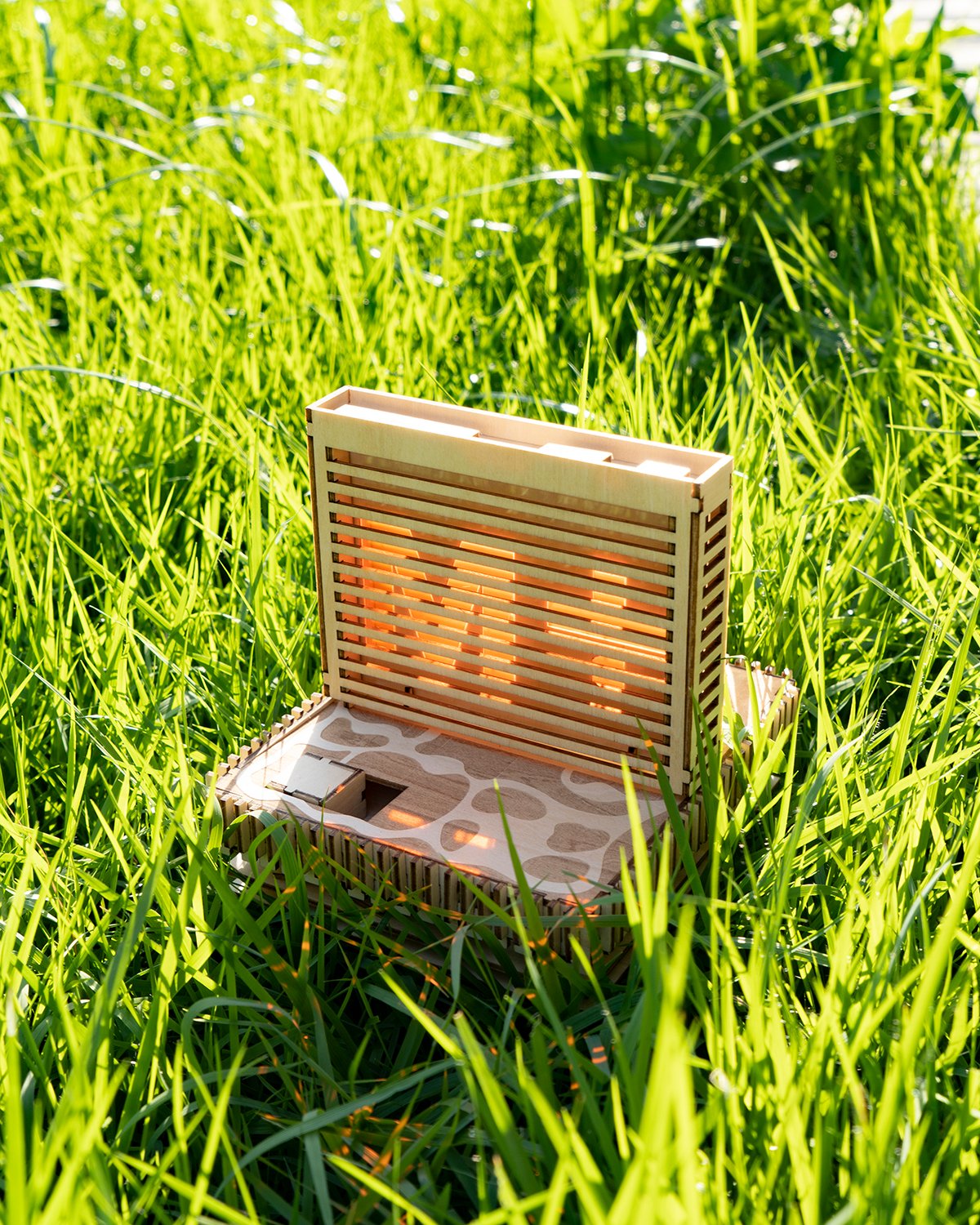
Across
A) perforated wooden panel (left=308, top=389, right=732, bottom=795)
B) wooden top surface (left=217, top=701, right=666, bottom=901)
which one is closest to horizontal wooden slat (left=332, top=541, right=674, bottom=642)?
perforated wooden panel (left=308, top=389, right=732, bottom=795)

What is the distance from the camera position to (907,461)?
185 cm

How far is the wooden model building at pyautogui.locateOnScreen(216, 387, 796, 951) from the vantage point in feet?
3.71

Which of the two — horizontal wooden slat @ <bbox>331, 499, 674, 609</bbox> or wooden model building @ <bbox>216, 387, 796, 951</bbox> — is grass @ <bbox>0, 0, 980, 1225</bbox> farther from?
horizontal wooden slat @ <bbox>331, 499, 674, 609</bbox>

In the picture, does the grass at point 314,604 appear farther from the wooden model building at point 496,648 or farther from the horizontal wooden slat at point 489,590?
the horizontal wooden slat at point 489,590

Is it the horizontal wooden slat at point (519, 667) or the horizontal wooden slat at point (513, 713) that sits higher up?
the horizontal wooden slat at point (519, 667)

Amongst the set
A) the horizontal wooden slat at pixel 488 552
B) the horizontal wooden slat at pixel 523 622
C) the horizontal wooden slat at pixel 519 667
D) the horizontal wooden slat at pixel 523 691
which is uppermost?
A: the horizontal wooden slat at pixel 488 552

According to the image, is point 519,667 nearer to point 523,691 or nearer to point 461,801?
point 523,691

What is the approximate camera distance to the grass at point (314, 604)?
94cm

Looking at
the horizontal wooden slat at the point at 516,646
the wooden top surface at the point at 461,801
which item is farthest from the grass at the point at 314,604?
the horizontal wooden slat at the point at 516,646

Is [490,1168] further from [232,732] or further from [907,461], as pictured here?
[907,461]

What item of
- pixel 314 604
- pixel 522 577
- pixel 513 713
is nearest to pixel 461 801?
pixel 513 713

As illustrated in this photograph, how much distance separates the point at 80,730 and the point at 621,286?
1484mm

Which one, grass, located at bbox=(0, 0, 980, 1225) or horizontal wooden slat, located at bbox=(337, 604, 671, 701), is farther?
horizontal wooden slat, located at bbox=(337, 604, 671, 701)

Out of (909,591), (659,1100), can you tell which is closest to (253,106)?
(909,591)
